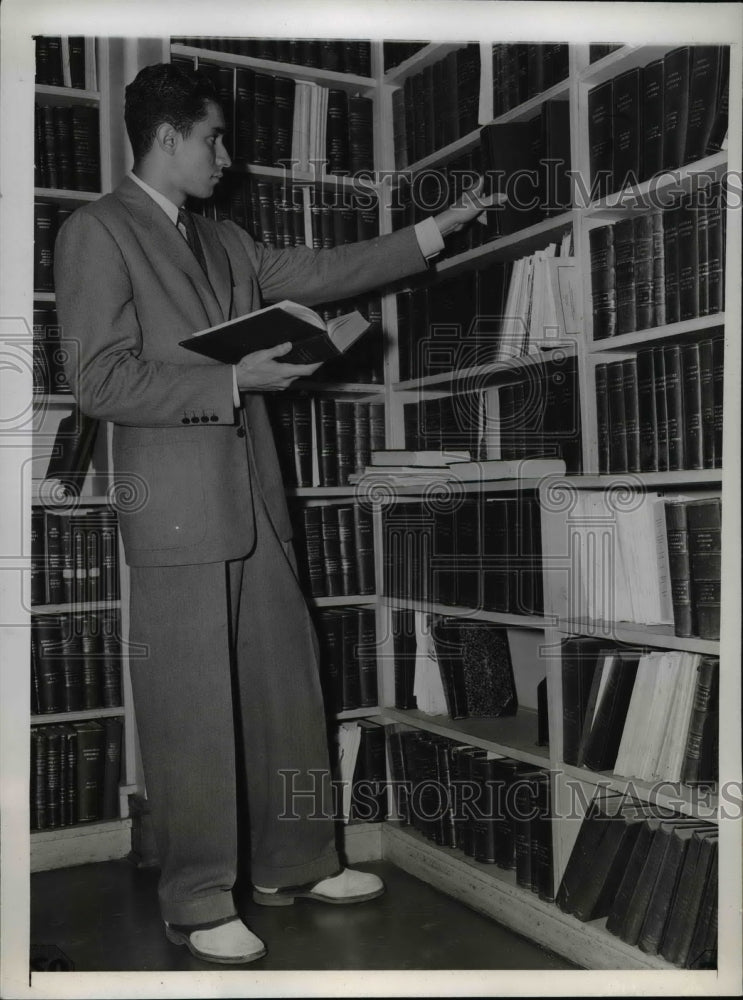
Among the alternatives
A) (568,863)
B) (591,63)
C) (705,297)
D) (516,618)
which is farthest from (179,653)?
(591,63)

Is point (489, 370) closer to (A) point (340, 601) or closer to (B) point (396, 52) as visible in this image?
(A) point (340, 601)

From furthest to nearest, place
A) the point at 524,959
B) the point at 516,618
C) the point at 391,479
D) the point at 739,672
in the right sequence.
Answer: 1. the point at 391,479
2. the point at 516,618
3. the point at 524,959
4. the point at 739,672

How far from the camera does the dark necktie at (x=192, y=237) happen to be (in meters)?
2.15

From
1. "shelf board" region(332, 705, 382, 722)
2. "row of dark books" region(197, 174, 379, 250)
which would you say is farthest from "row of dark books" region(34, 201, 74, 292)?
"shelf board" region(332, 705, 382, 722)

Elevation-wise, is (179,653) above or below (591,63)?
below

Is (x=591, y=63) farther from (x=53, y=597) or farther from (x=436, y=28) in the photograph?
(x=53, y=597)

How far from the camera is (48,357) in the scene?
2609 mm

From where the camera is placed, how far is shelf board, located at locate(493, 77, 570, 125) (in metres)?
2.09

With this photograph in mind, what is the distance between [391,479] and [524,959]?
111 cm

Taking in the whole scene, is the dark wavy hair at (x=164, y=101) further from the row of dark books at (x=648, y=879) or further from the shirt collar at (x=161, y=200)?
the row of dark books at (x=648, y=879)

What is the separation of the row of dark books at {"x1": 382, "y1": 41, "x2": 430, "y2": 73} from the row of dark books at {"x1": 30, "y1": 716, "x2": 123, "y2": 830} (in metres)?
1.87

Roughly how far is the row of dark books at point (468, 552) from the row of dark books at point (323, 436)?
177mm

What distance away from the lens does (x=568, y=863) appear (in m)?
1.98

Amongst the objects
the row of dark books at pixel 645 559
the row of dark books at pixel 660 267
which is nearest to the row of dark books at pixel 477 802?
the row of dark books at pixel 645 559
